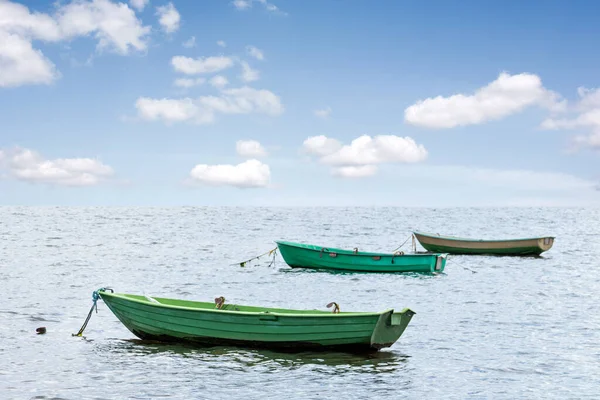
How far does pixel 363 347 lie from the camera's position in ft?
60.1

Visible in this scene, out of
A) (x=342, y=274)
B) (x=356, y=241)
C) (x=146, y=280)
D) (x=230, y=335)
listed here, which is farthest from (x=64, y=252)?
(x=230, y=335)

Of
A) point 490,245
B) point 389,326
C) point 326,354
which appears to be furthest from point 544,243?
point 326,354

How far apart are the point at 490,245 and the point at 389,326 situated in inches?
1497

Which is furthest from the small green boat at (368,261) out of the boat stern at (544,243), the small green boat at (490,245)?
the boat stern at (544,243)

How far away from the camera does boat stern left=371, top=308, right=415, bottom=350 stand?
17.8 m

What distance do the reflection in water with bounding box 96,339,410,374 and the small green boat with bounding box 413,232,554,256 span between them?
Result: 117 ft

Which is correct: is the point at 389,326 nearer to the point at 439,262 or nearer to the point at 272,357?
the point at 272,357

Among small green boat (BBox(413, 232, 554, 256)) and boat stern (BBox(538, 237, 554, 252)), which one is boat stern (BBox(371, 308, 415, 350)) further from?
boat stern (BBox(538, 237, 554, 252))

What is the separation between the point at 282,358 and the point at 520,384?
253 inches

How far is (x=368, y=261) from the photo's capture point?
39156 millimetres

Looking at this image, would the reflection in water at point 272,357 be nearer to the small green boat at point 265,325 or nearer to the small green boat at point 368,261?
the small green boat at point 265,325

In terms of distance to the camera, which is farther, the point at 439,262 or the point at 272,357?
the point at 439,262

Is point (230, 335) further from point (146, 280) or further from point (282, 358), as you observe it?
point (146, 280)

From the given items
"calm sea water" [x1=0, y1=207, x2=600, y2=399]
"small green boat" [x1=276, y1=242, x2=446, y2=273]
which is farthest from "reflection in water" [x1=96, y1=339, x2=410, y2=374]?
"small green boat" [x1=276, y1=242, x2=446, y2=273]
